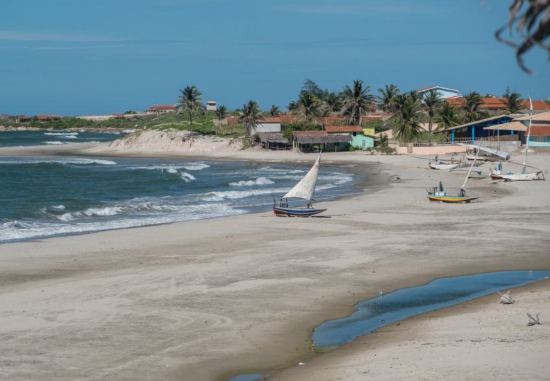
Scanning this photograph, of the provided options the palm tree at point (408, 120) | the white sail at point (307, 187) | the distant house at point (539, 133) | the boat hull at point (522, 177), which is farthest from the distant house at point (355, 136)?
the white sail at point (307, 187)

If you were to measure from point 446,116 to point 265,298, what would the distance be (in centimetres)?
6218

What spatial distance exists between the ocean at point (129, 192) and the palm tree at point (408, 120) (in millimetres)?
9949

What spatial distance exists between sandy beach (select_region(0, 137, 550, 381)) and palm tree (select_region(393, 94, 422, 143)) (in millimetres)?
40274

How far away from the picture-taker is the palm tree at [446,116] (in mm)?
76875

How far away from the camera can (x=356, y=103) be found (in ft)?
292

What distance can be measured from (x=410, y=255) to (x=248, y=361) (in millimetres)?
11134

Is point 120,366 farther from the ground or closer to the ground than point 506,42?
closer to the ground

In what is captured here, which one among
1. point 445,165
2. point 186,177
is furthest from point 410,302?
point 445,165

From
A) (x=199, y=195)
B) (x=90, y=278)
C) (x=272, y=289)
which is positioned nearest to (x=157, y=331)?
(x=272, y=289)

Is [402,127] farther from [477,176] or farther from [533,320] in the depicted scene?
[533,320]

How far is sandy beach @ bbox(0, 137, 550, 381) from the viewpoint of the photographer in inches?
489

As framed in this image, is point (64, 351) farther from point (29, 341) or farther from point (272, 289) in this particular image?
point (272, 289)

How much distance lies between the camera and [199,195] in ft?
146

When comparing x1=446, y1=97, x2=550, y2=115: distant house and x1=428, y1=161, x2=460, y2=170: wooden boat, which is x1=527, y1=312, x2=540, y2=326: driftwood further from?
x1=446, y1=97, x2=550, y2=115: distant house
